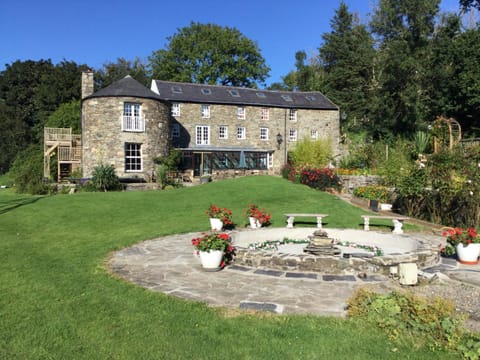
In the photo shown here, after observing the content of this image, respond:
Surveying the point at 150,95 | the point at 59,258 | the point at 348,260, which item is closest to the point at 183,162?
the point at 150,95

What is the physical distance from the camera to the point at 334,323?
4664 mm

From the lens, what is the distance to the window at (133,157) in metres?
25.0

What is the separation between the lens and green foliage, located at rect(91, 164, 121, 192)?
21703 millimetres

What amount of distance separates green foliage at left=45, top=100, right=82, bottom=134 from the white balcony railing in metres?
12.4

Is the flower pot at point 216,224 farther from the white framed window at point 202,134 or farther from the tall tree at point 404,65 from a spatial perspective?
the tall tree at point 404,65

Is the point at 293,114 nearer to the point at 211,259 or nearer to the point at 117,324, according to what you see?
the point at 211,259

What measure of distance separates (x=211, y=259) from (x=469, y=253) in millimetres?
5481

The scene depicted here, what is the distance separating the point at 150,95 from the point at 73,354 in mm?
23281

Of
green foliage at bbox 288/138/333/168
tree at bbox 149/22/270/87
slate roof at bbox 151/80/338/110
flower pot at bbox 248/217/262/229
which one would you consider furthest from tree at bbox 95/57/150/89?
flower pot at bbox 248/217/262/229

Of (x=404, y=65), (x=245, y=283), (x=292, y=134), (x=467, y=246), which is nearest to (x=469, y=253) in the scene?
(x=467, y=246)

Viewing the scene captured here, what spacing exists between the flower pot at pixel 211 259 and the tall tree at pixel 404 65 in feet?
110

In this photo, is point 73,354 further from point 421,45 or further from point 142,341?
point 421,45

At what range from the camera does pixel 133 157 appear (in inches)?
990

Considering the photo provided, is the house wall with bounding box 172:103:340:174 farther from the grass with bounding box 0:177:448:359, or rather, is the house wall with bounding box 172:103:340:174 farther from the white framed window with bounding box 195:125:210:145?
the grass with bounding box 0:177:448:359
